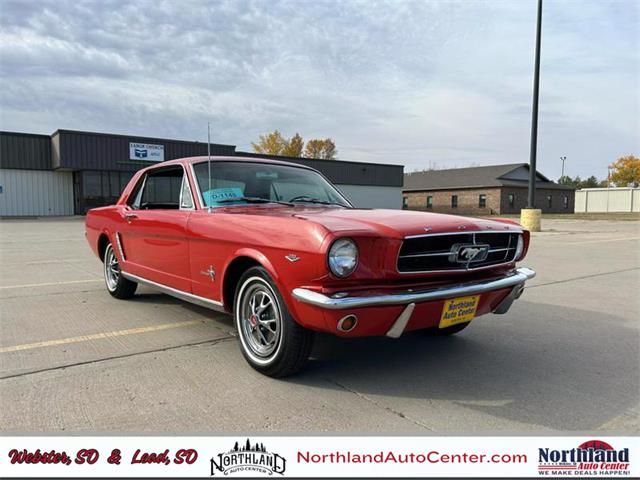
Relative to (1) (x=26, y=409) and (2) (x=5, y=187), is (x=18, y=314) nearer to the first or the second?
(1) (x=26, y=409)

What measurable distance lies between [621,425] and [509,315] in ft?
8.26

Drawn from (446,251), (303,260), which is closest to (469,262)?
(446,251)

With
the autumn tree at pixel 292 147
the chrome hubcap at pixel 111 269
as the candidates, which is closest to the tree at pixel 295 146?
the autumn tree at pixel 292 147

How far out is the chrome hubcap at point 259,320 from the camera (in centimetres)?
329

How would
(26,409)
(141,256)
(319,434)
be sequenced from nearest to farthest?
(319,434) < (26,409) < (141,256)

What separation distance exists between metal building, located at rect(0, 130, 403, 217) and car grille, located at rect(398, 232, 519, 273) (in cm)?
2658

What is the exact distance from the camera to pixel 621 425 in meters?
2.69

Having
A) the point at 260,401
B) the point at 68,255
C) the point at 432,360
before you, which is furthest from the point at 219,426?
the point at 68,255

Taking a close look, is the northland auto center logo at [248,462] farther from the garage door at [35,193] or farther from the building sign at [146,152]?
the garage door at [35,193]

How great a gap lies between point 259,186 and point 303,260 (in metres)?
1.66

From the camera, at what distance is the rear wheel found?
559 centimetres

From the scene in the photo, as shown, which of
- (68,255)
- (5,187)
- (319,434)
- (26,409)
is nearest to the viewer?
(319,434)

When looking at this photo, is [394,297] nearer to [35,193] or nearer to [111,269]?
[111,269]

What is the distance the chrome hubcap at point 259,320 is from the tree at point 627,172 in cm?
9583
